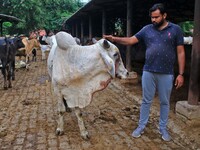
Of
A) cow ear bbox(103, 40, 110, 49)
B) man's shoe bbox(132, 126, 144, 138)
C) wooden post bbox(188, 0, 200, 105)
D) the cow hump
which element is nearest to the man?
cow ear bbox(103, 40, 110, 49)

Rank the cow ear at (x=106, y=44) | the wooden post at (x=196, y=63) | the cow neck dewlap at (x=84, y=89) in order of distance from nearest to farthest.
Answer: the cow ear at (x=106, y=44)
the cow neck dewlap at (x=84, y=89)
the wooden post at (x=196, y=63)

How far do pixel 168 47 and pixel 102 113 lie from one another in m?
2.51

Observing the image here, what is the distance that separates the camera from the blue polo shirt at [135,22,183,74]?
443cm

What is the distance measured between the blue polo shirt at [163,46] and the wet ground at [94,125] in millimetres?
1187

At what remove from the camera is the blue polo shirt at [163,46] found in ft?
14.5

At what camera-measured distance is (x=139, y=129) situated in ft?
16.4

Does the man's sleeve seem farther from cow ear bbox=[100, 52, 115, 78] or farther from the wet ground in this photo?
the wet ground

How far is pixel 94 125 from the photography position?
558 cm

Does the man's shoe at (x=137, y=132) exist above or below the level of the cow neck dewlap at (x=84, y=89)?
below

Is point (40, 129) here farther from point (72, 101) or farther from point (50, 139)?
point (72, 101)

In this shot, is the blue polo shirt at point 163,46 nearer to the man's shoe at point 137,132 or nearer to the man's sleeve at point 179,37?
the man's sleeve at point 179,37

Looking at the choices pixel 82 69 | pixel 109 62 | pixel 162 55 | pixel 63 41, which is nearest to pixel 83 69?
pixel 82 69

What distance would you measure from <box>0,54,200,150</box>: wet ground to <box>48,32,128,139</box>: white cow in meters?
0.45

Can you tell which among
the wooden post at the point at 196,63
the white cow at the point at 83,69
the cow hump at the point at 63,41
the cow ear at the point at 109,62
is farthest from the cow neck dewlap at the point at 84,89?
the wooden post at the point at 196,63
